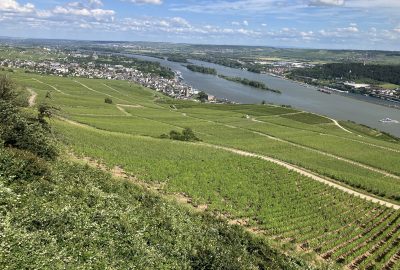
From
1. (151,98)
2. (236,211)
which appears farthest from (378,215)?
(151,98)

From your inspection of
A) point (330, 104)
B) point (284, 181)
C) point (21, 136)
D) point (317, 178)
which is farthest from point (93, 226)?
point (330, 104)

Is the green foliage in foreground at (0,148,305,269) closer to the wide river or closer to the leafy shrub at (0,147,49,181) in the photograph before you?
the leafy shrub at (0,147,49,181)

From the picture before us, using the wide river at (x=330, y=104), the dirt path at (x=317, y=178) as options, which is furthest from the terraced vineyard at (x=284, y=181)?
the wide river at (x=330, y=104)

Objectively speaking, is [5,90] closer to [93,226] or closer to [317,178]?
[93,226]

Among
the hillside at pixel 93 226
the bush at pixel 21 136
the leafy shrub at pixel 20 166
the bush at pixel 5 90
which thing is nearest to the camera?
the hillside at pixel 93 226

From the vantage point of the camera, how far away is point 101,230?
66.0 feet

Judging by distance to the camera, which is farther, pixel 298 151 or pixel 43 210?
pixel 298 151

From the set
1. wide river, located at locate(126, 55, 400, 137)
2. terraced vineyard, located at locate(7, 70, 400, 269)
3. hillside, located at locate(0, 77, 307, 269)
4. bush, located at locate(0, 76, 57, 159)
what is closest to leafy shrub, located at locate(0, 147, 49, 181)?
hillside, located at locate(0, 77, 307, 269)

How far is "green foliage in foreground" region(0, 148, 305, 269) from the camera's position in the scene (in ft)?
53.7

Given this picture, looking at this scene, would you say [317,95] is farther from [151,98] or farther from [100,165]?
[100,165]

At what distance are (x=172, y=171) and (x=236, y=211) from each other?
385 inches

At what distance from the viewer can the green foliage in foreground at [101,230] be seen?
16375mm

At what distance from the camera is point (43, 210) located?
19.6 meters

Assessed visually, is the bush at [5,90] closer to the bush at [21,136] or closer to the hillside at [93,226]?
the bush at [21,136]
